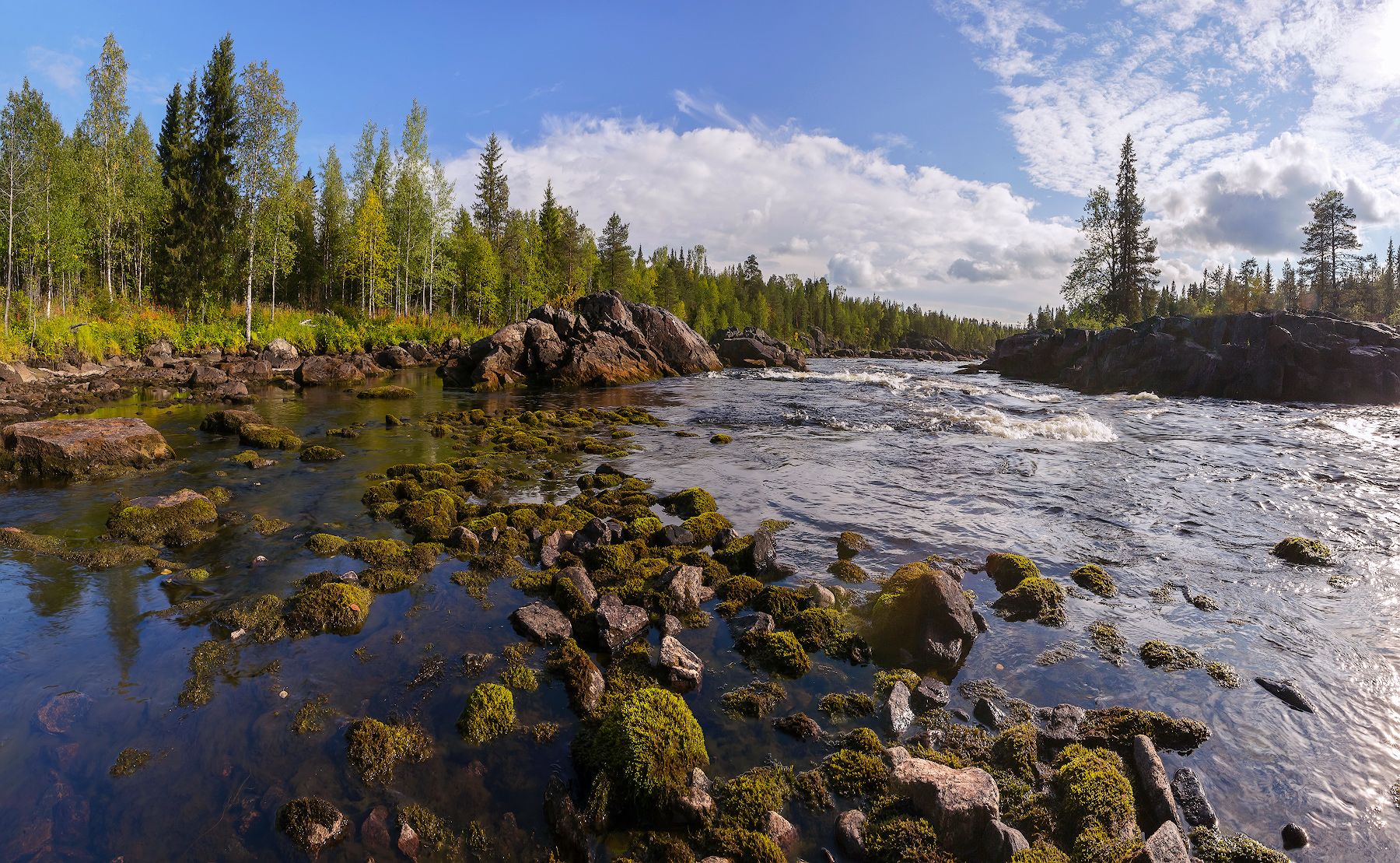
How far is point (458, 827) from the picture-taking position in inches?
212

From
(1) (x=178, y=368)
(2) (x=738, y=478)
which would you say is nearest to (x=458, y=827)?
(2) (x=738, y=478)

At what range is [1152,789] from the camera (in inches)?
223

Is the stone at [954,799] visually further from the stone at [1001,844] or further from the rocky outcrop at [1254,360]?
the rocky outcrop at [1254,360]

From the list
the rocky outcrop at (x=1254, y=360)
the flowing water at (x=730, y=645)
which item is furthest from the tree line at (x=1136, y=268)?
the flowing water at (x=730, y=645)

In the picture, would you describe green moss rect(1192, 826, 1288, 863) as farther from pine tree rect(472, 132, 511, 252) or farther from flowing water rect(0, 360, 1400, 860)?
Result: pine tree rect(472, 132, 511, 252)

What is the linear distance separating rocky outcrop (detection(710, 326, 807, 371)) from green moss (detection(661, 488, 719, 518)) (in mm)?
66447

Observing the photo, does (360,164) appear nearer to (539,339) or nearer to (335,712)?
(539,339)

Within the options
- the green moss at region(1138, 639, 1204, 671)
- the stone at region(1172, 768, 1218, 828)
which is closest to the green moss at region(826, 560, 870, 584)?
the green moss at region(1138, 639, 1204, 671)

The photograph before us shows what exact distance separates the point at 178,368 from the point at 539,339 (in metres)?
24.0

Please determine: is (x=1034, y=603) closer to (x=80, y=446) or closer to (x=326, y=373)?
(x=80, y=446)

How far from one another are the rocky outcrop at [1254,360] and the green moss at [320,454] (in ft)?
182

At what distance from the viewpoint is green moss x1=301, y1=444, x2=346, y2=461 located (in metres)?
19.0

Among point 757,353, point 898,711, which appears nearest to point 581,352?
point 757,353

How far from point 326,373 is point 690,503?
37870mm
